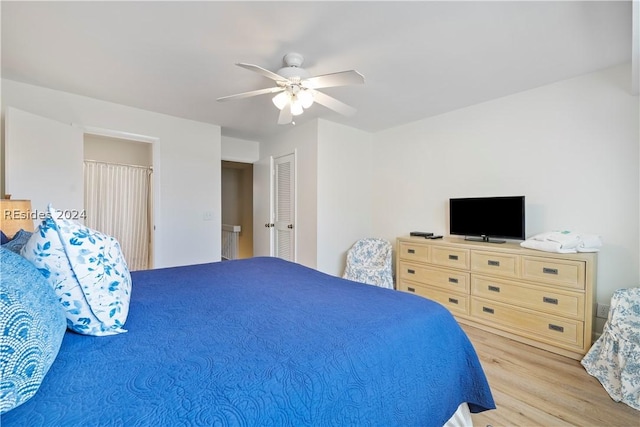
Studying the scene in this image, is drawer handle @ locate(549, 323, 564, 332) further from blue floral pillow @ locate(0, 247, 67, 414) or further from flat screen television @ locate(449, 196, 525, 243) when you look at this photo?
blue floral pillow @ locate(0, 247, 67, 414)

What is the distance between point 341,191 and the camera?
3.84 metres

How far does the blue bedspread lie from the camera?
2.17 ft

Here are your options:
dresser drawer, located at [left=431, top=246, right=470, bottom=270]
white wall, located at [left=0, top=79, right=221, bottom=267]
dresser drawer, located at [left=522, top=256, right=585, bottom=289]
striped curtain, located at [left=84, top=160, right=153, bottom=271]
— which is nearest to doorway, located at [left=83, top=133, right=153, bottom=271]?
striped curtain, located at [left=84, top=160, right=153, bottom=271]

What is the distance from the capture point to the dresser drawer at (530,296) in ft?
7.18

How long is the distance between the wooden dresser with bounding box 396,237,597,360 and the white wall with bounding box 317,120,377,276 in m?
1.00

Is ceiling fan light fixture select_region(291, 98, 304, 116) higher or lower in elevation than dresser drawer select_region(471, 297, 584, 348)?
higher

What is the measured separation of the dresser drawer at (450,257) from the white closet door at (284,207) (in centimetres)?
188

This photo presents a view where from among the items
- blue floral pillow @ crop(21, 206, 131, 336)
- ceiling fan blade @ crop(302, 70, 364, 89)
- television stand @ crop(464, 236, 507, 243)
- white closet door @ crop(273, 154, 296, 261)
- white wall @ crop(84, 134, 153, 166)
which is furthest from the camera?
white wall @ crop(84, 134, 153, 166)

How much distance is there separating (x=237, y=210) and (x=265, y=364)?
19.7 ft

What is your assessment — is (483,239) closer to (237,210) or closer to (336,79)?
(336,79)

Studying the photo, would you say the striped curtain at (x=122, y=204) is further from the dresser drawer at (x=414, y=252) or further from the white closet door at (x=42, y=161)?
the dresser drawer at (x=414, y=252)

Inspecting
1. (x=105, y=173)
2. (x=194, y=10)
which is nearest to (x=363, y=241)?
(x=194, y=10)

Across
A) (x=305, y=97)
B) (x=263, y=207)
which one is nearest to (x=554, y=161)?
(x=305, y=97)

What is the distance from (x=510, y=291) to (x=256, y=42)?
296cm
